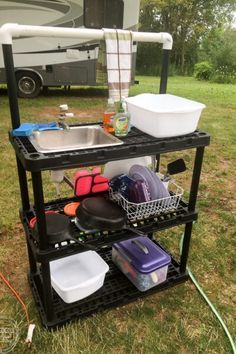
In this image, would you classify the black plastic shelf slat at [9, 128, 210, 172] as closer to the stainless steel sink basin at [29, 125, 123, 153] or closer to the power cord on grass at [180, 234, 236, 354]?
the stainless steel sink basin at [29, 125, 123, 153]

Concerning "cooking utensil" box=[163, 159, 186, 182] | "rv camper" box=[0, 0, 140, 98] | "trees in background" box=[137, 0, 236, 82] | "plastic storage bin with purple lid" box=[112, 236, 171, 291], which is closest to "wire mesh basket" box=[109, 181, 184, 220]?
"cooking utensil" box=[163, 159, 186, 182]

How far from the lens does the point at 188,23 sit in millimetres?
18297

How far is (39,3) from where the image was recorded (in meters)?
6.14

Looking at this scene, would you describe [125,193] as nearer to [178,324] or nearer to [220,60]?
[178,324]

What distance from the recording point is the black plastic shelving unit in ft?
4.35

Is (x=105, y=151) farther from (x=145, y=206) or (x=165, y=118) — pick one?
(x=145, y=206)

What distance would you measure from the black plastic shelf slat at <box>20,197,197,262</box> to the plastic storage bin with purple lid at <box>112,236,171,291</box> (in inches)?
9.6

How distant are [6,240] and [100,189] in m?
0.96

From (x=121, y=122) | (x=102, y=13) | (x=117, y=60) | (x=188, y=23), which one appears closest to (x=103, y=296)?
(x=121, y=122)

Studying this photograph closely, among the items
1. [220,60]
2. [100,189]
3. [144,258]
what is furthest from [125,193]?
[220,60]

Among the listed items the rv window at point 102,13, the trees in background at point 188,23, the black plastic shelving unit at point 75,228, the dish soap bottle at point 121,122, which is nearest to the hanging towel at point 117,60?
the dish soap bottle at point 121,122

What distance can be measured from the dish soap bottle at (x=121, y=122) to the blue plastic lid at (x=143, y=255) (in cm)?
74

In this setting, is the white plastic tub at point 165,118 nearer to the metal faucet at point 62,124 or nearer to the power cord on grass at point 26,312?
the metal faucet at point 62,124

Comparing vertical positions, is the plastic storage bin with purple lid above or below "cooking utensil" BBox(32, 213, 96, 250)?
below
